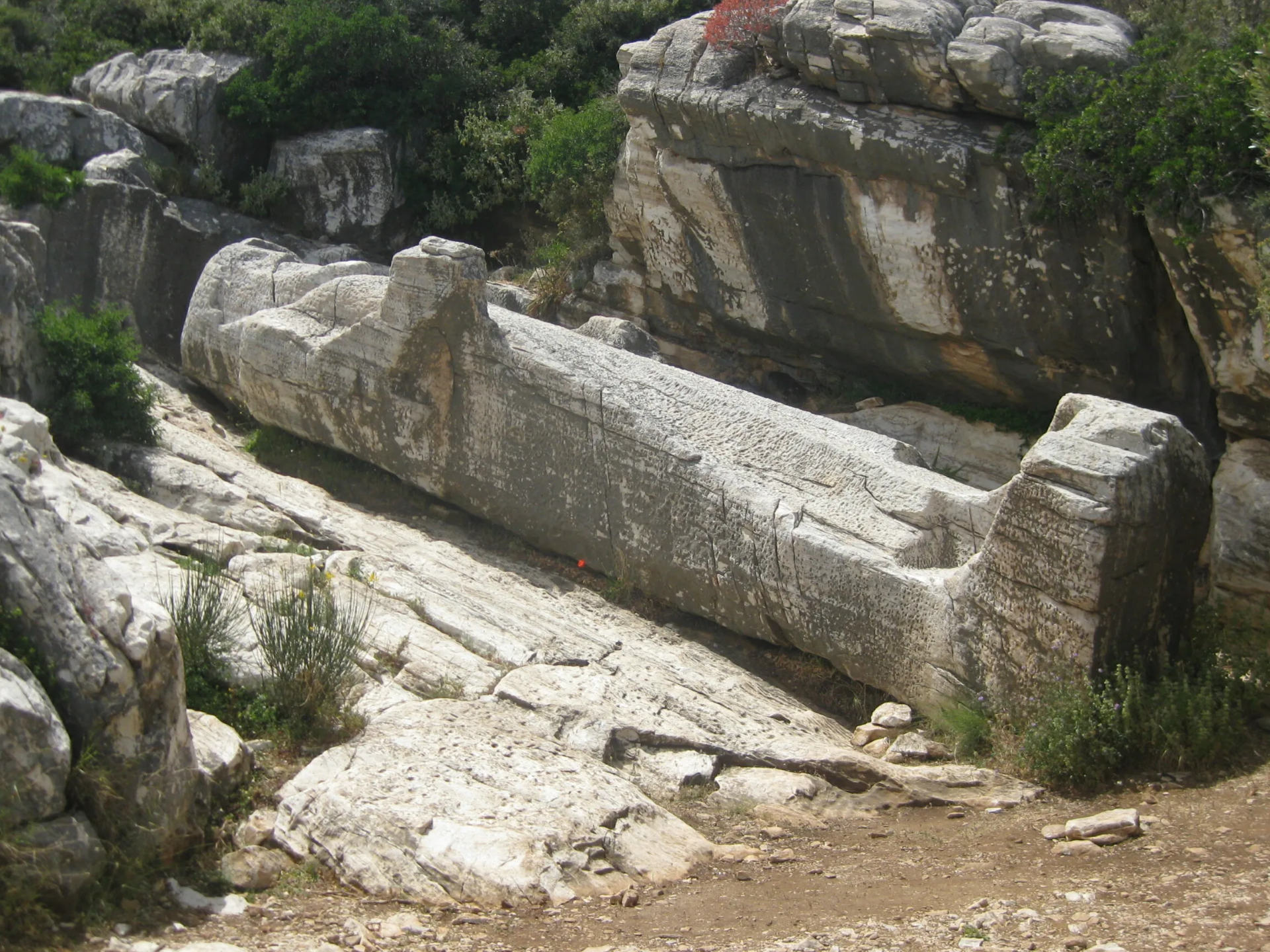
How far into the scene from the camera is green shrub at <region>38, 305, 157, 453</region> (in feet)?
28.5

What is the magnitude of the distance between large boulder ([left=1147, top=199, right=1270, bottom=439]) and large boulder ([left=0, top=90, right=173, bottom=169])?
9.96m

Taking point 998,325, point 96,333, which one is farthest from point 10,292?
point 998,325

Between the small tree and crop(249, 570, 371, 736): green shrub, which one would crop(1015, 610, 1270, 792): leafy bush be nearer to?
crop(249, 570, 371, 736): green shrub

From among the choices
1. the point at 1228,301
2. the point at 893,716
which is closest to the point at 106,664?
the point at 893,716

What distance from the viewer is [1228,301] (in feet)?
28.7

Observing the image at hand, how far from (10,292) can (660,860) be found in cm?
633

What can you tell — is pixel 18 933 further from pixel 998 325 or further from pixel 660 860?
pixel 998 325

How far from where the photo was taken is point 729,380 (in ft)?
42.3

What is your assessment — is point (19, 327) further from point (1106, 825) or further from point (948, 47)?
point (1106, 825)

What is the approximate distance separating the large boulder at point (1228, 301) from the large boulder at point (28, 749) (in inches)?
299

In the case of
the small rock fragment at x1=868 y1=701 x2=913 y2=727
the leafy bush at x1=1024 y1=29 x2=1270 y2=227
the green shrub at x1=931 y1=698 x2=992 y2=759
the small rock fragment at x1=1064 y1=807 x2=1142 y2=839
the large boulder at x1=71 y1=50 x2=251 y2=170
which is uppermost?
the leafy bush at x1=1024 y1=29 x2=1270 y2=227

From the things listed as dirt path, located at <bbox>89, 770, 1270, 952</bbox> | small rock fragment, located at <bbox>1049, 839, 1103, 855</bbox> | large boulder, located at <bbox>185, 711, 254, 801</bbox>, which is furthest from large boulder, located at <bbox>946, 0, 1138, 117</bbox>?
large boulder, located at <bbox>185, 711, 254, 801</bbox>

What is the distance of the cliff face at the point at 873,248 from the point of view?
9.97 metres

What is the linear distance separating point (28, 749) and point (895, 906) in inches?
124
